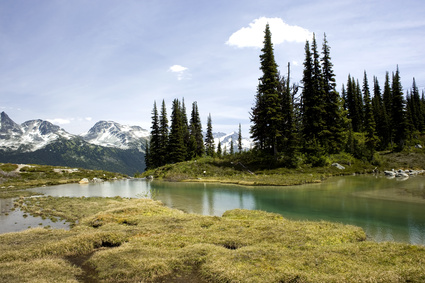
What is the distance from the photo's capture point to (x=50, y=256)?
11125 millimetres

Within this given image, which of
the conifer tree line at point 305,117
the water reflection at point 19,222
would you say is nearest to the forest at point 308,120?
the conifer tree line at point 305,117

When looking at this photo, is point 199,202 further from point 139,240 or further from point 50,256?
point 50,256

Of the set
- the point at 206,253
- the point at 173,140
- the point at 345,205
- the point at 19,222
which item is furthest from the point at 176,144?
the point at 206,253

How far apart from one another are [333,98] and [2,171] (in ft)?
235

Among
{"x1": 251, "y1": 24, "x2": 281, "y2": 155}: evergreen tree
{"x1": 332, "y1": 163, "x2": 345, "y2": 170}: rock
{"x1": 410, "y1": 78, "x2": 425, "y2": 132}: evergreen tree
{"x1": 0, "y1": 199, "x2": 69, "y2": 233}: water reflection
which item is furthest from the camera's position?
{"x1": 410, "y1": 78, "x2": 425, "y2": 132}: evergreen tree

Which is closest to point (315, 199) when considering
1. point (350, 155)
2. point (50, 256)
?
point (50, 256)

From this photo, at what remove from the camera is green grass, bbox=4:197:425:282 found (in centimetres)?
826

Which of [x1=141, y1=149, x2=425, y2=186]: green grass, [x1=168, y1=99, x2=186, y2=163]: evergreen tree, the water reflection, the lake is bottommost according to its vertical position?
the water reflection

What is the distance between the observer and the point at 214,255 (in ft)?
33.7

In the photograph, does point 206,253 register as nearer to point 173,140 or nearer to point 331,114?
point 331,114

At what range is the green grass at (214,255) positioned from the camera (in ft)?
27.1

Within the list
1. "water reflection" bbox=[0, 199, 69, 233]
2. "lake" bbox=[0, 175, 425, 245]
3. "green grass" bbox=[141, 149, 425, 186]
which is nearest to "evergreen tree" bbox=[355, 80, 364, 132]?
"green grass" bbox=[141, 149, 425, 186]

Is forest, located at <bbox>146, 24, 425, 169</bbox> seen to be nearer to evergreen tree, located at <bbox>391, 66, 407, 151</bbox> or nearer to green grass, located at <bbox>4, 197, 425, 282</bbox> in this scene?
evergreen tree, located at <bbox>391, 66, 407, 151</bbox>

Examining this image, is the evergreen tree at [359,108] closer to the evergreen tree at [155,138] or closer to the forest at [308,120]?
the forest at [308,120]
